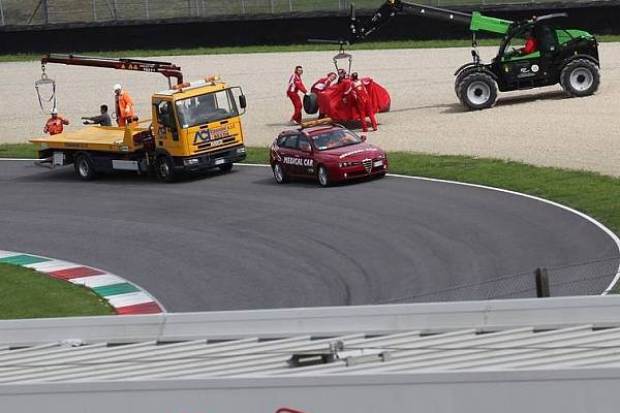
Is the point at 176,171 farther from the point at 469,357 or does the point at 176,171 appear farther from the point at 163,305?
the point at 469,357

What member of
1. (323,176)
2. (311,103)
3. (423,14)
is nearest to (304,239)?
(323,176)

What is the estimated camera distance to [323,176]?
29234 mm

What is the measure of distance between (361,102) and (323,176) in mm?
6231

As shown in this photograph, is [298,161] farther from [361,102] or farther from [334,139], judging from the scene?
[361,102]

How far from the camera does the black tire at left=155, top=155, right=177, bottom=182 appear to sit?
3144 cm

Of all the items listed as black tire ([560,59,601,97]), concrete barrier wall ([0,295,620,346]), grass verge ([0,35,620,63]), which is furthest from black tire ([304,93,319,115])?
concrete barrier wall ([0,295,620,346])

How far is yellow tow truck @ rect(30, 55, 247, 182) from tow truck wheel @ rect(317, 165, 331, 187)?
9.71 feet

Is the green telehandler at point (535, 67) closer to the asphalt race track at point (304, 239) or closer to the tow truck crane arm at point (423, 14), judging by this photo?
the tow truck crane arm at point (423, 14)

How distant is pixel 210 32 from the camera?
4978 centimetres

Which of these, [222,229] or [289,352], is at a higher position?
[289,352]

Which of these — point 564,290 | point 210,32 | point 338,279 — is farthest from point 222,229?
point 210,32

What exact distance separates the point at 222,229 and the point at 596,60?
46.1ft

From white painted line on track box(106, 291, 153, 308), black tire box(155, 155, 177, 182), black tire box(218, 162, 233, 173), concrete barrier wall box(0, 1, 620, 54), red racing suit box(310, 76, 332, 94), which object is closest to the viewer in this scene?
white painted line on track box(106, 291, 153, 308)

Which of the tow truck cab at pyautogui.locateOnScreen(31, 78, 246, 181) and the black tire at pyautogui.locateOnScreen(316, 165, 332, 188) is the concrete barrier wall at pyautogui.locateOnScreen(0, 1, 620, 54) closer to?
the tow truck cab at pyautogui.locateOnScreen(31, 78, 246, 181)
